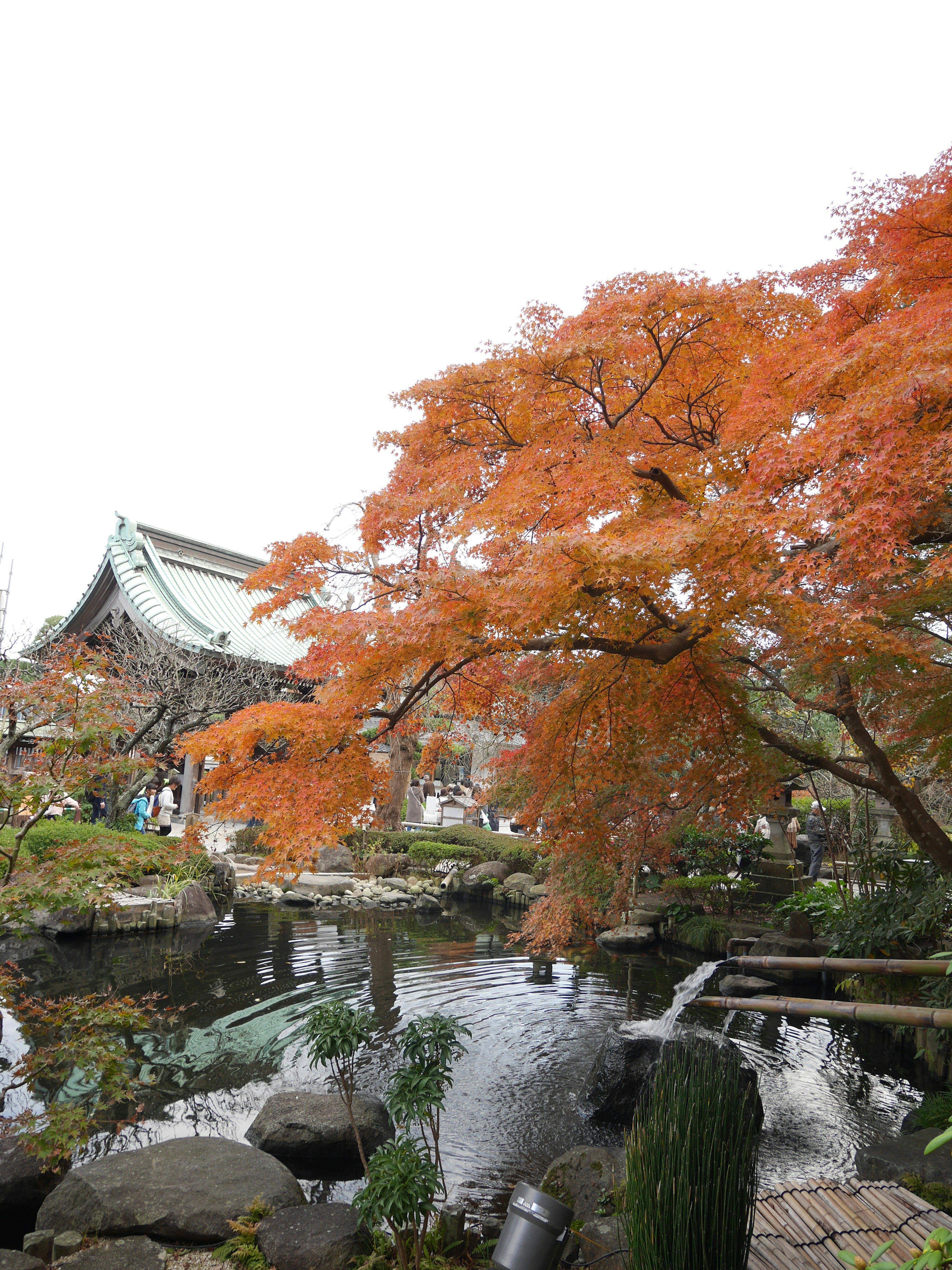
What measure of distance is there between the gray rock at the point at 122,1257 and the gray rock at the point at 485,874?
1457cm

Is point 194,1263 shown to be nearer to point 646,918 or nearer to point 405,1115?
point 405,1115

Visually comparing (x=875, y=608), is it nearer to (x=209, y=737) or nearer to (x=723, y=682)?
(x=723, y=682)

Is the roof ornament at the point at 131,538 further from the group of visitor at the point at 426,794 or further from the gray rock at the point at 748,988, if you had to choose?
the gray rock at the point at 748,988

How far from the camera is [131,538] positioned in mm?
19203

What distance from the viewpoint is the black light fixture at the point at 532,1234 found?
11.9ft

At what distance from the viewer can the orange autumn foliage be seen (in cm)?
500

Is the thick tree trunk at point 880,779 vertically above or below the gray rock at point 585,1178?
above

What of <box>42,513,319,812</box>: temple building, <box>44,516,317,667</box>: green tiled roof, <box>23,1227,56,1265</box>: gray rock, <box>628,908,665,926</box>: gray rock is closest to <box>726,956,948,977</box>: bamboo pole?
<box>23,1227,56,1265</box>: gray rock

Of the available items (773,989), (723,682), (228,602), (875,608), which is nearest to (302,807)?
(723,682)

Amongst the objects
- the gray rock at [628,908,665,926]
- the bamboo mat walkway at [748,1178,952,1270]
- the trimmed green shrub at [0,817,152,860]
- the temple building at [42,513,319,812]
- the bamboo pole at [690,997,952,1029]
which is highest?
the temple building at [42,513,319,812]

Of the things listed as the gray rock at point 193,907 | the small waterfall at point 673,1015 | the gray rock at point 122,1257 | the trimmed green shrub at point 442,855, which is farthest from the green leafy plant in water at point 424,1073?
the trimmed green shrub at point 442,855

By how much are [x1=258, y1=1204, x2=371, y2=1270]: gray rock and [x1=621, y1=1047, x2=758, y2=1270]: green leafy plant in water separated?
159cm

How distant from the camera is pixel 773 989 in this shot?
35.4 ft

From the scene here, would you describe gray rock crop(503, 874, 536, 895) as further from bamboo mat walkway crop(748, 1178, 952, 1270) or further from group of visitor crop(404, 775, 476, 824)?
bamboo mat walkway crop(748, 1178, 952, 1270)
